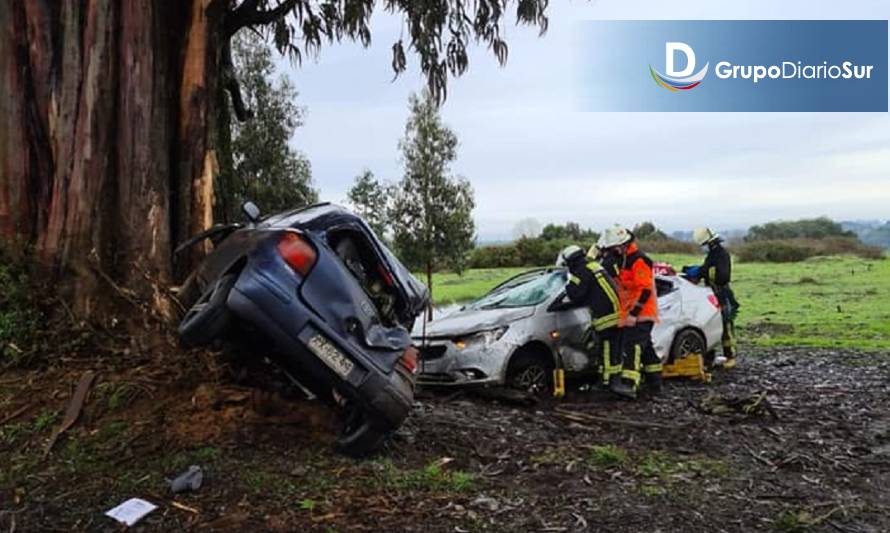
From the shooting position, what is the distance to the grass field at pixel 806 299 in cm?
1652

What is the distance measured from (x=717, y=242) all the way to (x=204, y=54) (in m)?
7.32

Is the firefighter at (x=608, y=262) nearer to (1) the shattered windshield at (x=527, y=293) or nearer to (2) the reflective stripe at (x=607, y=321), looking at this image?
(1) the shattered windshield at (x=527, y=293)

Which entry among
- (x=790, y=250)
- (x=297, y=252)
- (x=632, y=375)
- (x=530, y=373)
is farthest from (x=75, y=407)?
(x=790, y=250)

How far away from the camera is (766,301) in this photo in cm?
2545

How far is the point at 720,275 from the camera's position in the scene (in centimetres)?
1039

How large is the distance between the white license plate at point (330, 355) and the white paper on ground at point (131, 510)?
3.66 feet

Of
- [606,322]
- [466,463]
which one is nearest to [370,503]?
[466,463]

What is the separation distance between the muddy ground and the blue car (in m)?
0.39

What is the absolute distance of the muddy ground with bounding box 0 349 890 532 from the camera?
3920 mm

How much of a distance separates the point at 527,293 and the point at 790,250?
39887mm

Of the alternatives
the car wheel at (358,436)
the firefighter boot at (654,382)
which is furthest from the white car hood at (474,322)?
the car wheel at (358,436)

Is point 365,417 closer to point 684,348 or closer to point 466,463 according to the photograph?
point 466,463

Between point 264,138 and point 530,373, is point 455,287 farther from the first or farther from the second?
point 530,373

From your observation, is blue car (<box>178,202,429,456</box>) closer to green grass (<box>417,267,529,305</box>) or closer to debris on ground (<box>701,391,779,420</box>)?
debris on ground (<box>701,391,779,420</box>)
